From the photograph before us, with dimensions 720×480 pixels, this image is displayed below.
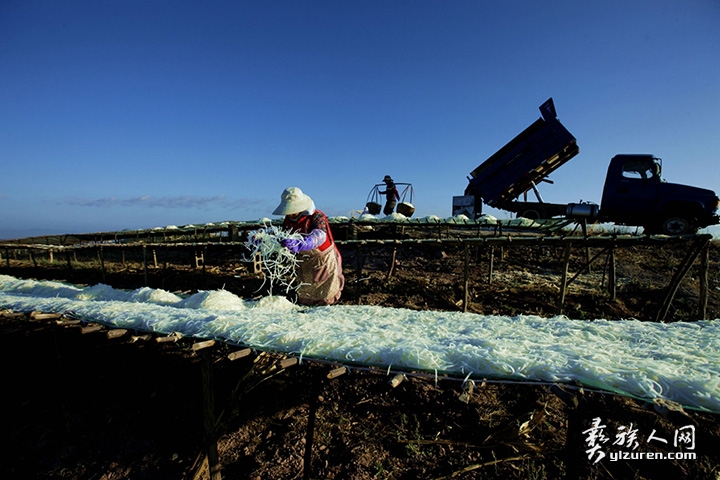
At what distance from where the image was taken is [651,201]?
995cm

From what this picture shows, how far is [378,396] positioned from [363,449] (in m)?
0.74

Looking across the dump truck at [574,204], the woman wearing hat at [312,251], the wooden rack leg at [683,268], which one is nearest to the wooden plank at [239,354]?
the woman wearing hat at [312,251]

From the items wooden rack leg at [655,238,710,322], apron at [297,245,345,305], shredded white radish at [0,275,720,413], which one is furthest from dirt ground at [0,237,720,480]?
wooden rack leg at [655,238,710,322]

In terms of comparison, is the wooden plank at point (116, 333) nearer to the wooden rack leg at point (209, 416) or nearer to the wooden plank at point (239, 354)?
the wooden rack leg at point (209, 416)

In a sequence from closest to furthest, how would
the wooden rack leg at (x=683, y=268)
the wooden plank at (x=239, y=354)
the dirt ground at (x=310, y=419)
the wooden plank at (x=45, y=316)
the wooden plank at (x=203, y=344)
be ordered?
1. the wooden plank at (x=239, y=354)
2. the wooden plank at (x=203, y=344)
3. the dirt ground at (x=310, y=419)
4. the wooden plank at (x=45, y=316)
5. the wooden rack leg at (x=683, y=268)

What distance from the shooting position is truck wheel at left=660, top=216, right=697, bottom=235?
376 inches

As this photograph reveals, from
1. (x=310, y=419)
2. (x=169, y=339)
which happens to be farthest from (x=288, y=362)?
(x=169, y=339)

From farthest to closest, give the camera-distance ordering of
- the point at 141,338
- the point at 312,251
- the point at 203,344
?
the point at 312,251, the point at 141,338, the point at 203,344

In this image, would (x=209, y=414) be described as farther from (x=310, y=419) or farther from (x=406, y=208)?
(x=406, y=208)

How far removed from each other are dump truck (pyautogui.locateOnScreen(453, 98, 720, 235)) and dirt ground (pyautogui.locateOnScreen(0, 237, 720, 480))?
2565mm

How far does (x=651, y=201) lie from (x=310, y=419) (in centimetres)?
1131

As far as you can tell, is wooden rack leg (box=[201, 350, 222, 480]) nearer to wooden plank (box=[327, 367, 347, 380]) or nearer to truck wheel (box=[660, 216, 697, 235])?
wooden plank (box=[327, 367, 347, 380])

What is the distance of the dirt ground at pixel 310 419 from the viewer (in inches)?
121

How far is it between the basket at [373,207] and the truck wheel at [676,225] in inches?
351
